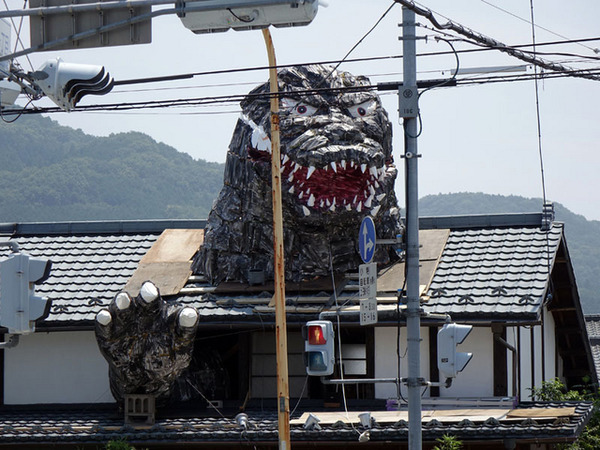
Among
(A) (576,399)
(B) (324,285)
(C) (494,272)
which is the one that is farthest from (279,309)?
(A) (576,399)

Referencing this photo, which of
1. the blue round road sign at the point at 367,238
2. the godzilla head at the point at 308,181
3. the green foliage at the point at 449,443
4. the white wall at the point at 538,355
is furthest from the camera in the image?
the white wall at the point at 538,355

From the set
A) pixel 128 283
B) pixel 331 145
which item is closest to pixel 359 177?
pixel 331 145

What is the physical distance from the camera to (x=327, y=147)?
21.5 m

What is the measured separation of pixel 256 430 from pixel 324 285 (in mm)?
3628

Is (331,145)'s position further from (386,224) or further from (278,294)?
(278,294)

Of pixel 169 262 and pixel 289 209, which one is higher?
pixel 289 209

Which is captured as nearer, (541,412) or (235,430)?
(541,412)

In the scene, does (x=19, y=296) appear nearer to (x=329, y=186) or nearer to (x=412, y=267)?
(x=412, y=267)

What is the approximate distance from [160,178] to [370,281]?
173 meters

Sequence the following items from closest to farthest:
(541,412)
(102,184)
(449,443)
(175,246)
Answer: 1. (449,443)
2. (541,412)
3. (175,246)
4. (102,184)

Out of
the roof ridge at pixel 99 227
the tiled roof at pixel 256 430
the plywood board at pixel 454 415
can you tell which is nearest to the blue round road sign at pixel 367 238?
the tiled roof at pixel 256 430

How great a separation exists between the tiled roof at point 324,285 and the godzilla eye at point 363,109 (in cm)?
320

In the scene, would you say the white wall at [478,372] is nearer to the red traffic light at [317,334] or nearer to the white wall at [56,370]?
the red traffic light at [317,334]

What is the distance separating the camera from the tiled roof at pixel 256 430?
19.3 metres
